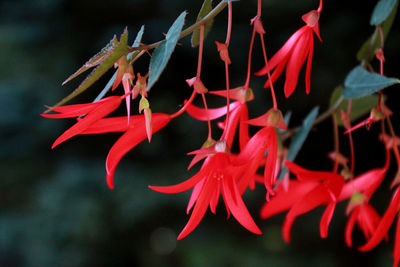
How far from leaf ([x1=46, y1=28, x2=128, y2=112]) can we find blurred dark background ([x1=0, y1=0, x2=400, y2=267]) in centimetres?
83

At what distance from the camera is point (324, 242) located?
139 centimetres

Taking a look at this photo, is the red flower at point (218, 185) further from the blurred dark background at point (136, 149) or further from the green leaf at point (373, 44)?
the blurred dark background at point (136, 149)

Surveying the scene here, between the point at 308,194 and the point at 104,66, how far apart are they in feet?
0.88

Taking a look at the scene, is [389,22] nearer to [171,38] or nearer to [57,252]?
[171,38]

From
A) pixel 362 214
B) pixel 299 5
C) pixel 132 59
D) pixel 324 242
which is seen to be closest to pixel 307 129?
pixel 362 214

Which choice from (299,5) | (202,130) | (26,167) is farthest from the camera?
(26,167)

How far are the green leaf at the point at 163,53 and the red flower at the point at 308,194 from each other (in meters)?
0.17

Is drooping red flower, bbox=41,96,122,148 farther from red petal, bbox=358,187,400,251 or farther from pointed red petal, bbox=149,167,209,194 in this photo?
red petal, bbox=358,187,400,251

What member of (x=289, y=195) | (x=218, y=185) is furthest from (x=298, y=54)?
(x=289, y=195)

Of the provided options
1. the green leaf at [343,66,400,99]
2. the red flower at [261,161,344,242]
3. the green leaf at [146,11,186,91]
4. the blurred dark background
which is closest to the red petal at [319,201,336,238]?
the red flower at [261,161,344,242]

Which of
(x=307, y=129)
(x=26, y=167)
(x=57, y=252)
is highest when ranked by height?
(x=307, y=129)

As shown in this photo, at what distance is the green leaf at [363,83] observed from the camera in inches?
15.0

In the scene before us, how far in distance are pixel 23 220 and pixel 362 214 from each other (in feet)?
3.36

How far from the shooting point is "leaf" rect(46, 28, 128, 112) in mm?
273
